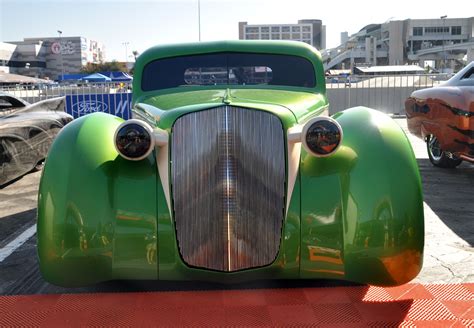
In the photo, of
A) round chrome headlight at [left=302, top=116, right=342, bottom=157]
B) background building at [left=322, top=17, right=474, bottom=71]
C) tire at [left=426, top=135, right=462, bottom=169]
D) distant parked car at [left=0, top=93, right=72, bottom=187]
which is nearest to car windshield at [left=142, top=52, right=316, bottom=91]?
round chrome headlight at [left=302, top=116, right=342, bottom=157]

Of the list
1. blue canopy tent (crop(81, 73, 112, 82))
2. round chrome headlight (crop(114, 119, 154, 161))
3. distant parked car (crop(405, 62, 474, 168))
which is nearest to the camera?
round chrome headlight (crop(114, 119, 154, 161))

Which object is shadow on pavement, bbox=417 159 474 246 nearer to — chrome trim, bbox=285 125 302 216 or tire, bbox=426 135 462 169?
tire, bbox=426 135 462 169

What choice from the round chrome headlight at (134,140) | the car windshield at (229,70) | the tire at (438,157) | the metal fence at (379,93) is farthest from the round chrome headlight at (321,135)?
the metal fence at (379,93)

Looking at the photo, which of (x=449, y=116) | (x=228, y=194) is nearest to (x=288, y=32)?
(x=449, y=116)

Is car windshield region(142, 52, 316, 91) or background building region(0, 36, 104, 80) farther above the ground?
background building region(0, 36, 104, 80)

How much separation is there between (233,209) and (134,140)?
28.0 inches

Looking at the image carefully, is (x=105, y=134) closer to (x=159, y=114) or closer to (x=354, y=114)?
(x=159, y=114)

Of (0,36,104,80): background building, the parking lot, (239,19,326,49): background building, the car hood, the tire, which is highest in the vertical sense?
(239,19,326,49): background building

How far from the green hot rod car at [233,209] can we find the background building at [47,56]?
8802cm

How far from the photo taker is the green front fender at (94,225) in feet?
9.03

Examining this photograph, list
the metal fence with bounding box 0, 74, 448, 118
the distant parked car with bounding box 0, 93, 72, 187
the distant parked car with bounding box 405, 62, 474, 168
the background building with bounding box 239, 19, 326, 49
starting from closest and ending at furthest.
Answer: the distant parked car with bounding box 405, 62, 474, 168 < the distant parked car with bounding box 0, 93, 72, 187 < the metal fence with bounding box 0, 74, 448, 118 < the background building with bounding box 239, 19, 326, 49

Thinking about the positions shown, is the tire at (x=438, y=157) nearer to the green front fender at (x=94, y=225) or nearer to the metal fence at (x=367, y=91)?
the green front fender at (x=94, y=225)

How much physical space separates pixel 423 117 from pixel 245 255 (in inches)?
217

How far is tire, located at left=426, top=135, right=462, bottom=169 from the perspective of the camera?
772cm
